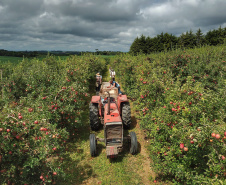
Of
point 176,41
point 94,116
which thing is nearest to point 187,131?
point 94,116

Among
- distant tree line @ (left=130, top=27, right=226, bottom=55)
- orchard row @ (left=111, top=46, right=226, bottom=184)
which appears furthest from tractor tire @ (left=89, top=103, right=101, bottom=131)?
distant tree line @ (left=130, top=27, right=226, bottom=55)

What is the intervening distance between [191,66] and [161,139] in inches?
Result: 287

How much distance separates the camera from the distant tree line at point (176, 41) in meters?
31.0

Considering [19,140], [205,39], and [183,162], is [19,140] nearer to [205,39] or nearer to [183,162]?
[183,162]

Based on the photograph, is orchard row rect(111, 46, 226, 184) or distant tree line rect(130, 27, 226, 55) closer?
orchard row rect(111, 46, 226, 184)

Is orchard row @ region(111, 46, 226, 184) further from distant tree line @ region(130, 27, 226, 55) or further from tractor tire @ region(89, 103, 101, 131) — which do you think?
distant tree line @ region(130, 27, 226, 55)

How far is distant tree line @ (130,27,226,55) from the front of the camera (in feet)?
102

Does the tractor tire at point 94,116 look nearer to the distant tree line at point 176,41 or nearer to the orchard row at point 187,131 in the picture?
the orchard row at point 187,131

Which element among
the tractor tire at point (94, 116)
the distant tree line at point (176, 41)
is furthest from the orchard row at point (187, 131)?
the distant tree line at point (176, 41)

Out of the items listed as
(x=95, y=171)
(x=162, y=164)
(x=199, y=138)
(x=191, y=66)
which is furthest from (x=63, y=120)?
(x=191, y=66)

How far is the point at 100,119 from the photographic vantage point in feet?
21.5

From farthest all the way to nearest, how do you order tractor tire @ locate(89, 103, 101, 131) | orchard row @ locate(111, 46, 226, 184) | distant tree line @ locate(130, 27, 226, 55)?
1. distant tree line @ locate(130, 27, 226, 55)
2. tractor tire @ locate(89, 103, 101, 131)
3. orchard row @ locate(111, 46, 226, 184)

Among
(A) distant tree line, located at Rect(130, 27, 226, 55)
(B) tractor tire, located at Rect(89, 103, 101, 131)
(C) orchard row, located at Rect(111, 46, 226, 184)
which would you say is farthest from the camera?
(A) distant tree line, located at Rect(130, 27, 226, 55)

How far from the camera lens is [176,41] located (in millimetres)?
37469
